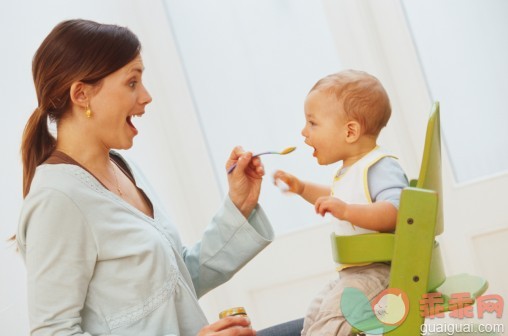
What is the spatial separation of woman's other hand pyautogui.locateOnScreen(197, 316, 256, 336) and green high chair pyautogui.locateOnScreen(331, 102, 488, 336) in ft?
0.76

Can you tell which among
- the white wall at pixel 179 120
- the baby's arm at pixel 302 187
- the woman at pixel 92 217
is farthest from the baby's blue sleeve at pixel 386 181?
the white wall at pixel 179 120

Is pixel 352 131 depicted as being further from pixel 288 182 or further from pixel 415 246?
pixel 415 246

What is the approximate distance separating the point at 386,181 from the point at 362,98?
19 cm

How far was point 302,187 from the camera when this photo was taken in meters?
1.67

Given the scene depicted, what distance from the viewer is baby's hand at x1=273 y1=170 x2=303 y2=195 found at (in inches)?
65.2

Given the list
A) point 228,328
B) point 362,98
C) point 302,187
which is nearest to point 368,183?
point 362,98

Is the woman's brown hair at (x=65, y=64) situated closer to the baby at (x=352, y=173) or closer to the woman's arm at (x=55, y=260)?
the woman's arm at (x=55, y=260)

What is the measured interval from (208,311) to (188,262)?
1.23m

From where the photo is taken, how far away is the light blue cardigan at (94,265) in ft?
4.42

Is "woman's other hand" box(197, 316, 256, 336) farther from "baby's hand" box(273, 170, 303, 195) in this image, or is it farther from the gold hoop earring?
the gold hoop earring

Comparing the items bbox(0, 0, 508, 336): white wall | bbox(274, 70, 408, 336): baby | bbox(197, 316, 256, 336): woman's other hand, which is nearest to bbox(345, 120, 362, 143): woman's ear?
bbox(274, 70, 408, 336): baby

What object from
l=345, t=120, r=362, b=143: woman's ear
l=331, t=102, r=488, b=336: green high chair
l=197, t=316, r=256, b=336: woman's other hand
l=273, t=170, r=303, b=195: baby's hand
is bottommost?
l=197, t=316, r=256, b=336: woman's other hand

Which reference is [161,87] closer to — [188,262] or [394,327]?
[188,262]

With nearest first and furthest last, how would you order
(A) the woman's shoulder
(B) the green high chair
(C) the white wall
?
(B) the green high chair < (A) the woman's shoulder < (C) the white wall
